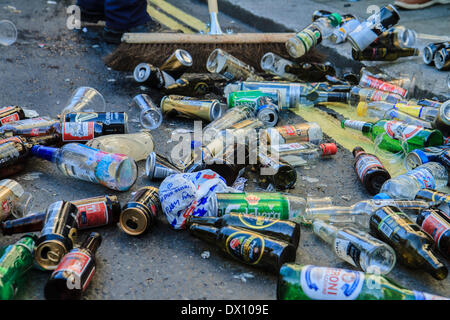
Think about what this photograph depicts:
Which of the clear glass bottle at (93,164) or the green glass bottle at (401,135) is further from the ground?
the clear glass bottle at (93,164)

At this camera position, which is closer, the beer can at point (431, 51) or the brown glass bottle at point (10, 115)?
the brown glass bottle at point (10, 115)

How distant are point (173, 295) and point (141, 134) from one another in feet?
4.00

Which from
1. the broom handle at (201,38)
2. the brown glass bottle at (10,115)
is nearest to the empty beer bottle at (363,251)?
the brown glass bottle at (10,115)

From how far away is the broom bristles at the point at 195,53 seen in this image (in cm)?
397

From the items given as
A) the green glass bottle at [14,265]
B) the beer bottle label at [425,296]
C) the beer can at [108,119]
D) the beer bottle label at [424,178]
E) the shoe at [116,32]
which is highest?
the green glass bottle at [14,265]

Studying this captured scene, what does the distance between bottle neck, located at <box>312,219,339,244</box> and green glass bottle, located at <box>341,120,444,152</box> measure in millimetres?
870

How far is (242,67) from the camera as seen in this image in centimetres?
388

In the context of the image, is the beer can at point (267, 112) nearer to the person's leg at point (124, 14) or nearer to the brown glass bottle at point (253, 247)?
the brown glass bottle at point (253, 247)

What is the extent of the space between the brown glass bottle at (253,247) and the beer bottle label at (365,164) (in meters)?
0.81

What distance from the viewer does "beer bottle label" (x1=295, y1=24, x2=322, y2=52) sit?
388 cm

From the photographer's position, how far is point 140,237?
2.14 meters

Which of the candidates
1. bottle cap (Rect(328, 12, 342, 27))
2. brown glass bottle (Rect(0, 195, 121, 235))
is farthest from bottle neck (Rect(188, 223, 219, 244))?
bottle cap (Rect(328, 12, 342, 27))

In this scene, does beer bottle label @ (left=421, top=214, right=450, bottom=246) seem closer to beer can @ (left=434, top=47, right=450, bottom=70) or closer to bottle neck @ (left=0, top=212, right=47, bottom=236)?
bottle neck @ (left=0, top=212, right=47, bottom=236)
